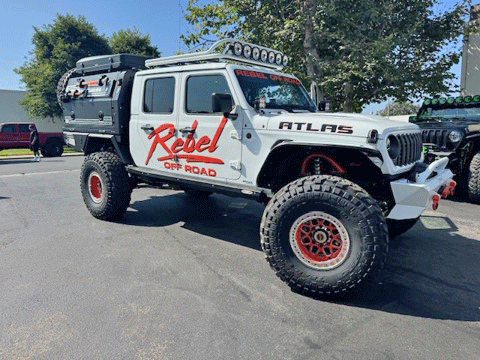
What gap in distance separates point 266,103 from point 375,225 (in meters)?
1.80

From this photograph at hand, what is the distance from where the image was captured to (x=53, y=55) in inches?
984

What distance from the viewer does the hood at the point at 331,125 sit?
9.74 feet

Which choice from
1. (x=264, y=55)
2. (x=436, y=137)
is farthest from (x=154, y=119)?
(x=436, y=137)

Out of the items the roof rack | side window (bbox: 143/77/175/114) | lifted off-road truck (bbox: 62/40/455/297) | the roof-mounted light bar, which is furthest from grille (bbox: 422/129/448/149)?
side window (bbox: 143/77/175/114)

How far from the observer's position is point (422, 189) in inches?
114

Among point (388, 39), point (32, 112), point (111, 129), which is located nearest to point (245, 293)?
point (111, 129)

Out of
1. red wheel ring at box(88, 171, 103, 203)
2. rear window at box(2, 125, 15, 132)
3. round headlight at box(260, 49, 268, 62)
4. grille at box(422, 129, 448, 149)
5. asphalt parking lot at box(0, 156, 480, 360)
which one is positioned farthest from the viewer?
rear window at box(2, 125, 15, 132)

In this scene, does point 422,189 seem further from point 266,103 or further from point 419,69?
point 419,69

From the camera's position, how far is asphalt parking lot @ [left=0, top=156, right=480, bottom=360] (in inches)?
90.7

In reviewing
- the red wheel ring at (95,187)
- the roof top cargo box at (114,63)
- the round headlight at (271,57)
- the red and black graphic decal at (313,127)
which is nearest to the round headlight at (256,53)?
the round headlight at (271,57)

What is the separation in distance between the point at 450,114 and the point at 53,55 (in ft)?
86.2

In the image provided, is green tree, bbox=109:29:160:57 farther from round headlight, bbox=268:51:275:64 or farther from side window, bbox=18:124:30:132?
round headlight, bbox=268:51:275:64

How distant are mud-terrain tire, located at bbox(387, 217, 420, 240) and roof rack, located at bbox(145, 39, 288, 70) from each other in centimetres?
251

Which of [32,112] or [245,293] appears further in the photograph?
[32,112]
